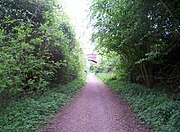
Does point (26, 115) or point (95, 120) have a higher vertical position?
point (26, 115)

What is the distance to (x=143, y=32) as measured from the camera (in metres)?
7.35

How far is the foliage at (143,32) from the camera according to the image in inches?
251

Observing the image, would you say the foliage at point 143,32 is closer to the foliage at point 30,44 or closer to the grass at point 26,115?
the foliage at point 30,44

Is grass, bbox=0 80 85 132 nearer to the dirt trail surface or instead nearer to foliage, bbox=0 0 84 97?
the dirt trail surface

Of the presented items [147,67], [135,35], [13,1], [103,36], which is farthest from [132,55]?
[13,1]

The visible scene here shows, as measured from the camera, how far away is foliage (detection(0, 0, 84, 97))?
6109mm

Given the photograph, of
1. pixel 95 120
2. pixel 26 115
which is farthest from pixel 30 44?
pixel 95 120

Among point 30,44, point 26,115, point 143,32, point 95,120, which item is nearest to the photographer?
point 26,115

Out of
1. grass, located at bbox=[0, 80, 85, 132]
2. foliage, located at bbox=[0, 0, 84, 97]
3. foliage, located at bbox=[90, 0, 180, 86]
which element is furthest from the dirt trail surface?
foliage, located at bbox=[90, 0, 180, 86]

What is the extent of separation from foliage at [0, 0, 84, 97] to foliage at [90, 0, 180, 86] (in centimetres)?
246

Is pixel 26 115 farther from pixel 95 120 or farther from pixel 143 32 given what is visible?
pixel 143 32

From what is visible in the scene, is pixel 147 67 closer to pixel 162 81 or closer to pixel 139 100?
pixel 162 81

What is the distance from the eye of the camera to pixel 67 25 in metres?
13.5

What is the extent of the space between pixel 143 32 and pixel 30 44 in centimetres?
504
